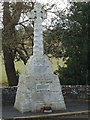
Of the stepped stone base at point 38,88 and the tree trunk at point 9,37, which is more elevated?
the tree trunk at point 9,37

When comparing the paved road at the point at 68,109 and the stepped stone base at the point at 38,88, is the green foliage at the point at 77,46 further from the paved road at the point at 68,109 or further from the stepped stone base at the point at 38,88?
the stepped stone base at the point at 38,88

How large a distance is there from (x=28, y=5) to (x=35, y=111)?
881 cm

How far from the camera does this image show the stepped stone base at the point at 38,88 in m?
13.6

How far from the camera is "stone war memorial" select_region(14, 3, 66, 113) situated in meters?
13.6

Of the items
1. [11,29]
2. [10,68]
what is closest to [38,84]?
[11,29]

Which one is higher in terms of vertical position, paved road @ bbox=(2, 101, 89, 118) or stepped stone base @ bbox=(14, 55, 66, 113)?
stepped stone base @ bbox=(14, 55, 66, 113)

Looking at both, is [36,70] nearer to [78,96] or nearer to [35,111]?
[35,111]

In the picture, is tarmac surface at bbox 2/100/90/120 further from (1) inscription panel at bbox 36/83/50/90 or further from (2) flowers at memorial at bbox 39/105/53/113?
(1) inscription panel at bbox 36/83/50/90

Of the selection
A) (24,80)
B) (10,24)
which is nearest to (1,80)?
(10,24)

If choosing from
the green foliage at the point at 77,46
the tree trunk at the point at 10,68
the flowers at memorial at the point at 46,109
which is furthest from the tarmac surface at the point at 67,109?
the tree trunk at the point at 10,68

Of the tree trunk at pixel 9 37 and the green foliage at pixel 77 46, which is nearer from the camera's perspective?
the green foliage at pixel 77 46

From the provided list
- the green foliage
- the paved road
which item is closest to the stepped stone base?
the paved road

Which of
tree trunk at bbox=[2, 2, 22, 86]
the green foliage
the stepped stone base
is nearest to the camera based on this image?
the stepped stone base

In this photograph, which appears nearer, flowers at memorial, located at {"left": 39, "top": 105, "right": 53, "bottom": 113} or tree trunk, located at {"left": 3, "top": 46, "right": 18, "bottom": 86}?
flowers at memorial, located at {"left": 39, "top": 105, "right": 53, "bottom": 113}
